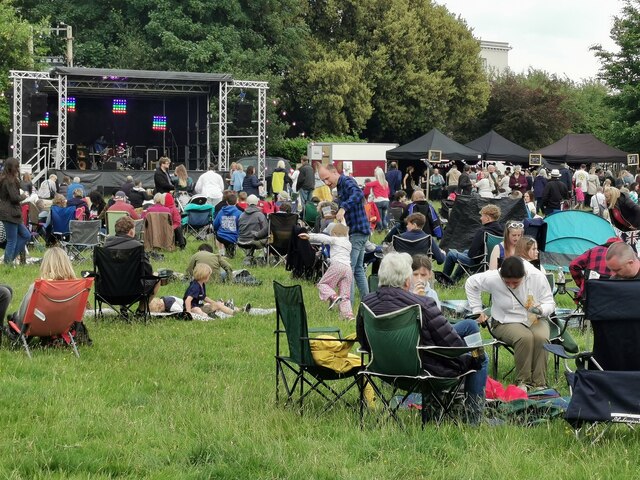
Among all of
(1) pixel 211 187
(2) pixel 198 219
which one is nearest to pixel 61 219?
(2) pixel 198 219

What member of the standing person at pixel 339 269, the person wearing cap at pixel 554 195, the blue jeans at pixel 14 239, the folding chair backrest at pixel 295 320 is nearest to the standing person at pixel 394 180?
the person wearing cap at pixel 554 195

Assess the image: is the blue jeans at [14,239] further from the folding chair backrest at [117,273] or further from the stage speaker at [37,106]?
the stage speaker at [37,106]

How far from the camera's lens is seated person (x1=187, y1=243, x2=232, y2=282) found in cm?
1298

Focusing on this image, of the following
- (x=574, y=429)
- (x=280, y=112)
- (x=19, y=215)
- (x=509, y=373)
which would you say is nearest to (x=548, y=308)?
(x=509, y=373)

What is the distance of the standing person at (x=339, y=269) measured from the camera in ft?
37.1

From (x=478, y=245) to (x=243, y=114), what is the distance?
62.8 feet

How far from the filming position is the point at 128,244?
11.2m

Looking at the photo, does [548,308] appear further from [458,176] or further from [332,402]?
[458,176]

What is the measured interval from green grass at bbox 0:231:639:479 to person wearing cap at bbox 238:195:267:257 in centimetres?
751

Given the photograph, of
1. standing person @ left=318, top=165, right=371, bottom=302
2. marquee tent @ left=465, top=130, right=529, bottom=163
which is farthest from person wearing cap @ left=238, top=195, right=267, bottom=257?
marquee tent @ left=465, top=130, right=529, bottom=163

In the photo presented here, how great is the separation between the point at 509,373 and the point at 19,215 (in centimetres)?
817

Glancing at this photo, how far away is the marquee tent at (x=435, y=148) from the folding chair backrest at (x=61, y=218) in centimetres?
1700

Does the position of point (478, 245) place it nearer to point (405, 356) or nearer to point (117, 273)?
point (117, 273)

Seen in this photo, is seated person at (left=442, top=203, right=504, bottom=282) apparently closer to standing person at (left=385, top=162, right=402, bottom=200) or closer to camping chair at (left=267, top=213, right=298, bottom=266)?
camping chair at (left=267, top=213, right=298, bottom=266)
